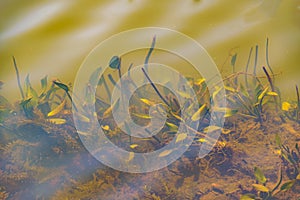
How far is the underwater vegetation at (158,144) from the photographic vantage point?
6.56ft

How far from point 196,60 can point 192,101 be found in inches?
12.9

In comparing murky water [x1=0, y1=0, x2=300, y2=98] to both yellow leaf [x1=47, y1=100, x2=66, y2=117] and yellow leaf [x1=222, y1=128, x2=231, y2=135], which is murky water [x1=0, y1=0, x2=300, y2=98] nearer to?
yellow leaf [x1=47, y1=100, x2=66, y2=117]

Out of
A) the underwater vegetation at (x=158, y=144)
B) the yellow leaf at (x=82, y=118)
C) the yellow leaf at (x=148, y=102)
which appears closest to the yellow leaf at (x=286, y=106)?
the underwater vegetation at (x=158, y=144)

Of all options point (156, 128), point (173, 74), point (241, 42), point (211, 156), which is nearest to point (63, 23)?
point (173, 74)

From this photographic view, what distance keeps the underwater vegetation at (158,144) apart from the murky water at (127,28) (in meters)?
0.11

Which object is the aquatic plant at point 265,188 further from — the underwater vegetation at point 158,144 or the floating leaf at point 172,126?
the floating leaf at point 172,126

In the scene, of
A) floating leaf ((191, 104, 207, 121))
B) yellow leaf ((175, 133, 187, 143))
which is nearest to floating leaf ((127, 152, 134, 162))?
yellow leaf ((175, 133, 187, 143))

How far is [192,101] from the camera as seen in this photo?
7.34 ft

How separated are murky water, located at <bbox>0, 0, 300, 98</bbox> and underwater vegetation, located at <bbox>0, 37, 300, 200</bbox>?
0.11m

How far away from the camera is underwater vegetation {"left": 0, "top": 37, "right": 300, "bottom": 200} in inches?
78.7

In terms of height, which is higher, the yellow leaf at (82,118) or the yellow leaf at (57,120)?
the yellow leaf at (57,120)

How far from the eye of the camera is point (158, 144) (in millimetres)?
2156

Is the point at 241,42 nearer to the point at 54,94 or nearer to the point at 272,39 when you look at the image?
the point at 272,39

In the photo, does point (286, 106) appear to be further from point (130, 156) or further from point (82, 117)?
point (82, 117)
